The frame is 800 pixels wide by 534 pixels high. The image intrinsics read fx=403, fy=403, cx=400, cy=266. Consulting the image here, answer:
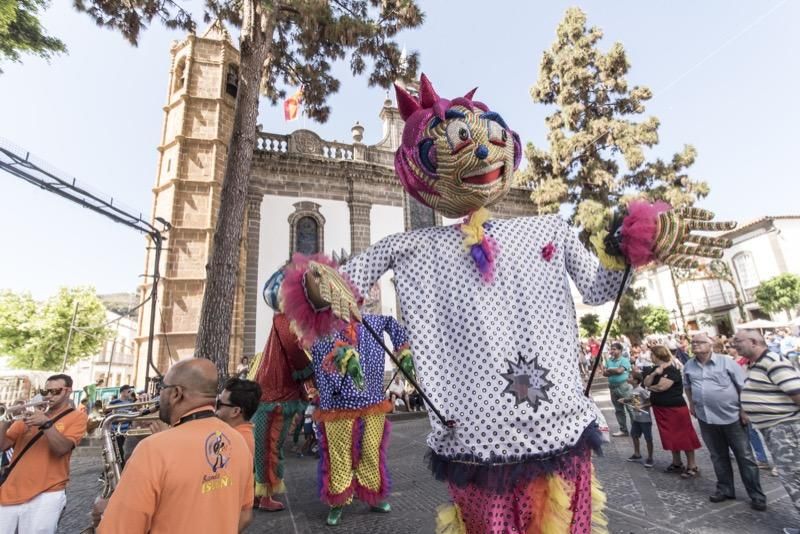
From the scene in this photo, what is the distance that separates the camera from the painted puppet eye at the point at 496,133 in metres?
1.98

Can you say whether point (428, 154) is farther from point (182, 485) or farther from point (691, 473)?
point (691, 473)

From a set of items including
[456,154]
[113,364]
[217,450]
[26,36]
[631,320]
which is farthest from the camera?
[113,364]


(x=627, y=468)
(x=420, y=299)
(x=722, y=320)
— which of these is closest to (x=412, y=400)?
(x=627, y=468)

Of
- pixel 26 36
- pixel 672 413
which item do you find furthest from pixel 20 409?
pixel 26 36

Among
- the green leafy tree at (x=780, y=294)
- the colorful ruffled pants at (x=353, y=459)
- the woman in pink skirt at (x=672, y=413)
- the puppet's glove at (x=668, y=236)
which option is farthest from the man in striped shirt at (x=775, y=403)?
the green leafy tree at (x=780, y=294)

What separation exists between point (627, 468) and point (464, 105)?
16.0 feet

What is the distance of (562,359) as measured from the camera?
1.70 m

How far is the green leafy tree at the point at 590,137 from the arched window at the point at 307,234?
9.24 metres

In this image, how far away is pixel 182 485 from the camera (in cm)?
155

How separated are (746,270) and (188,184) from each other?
109 ft

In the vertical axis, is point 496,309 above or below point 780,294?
below

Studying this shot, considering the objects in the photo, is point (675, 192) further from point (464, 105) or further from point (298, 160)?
point (464, 105)

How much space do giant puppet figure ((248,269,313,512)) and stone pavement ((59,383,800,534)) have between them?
33cm

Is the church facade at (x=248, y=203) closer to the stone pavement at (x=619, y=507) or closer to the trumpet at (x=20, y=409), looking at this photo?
the stone pavement at (x=619, y=507)
